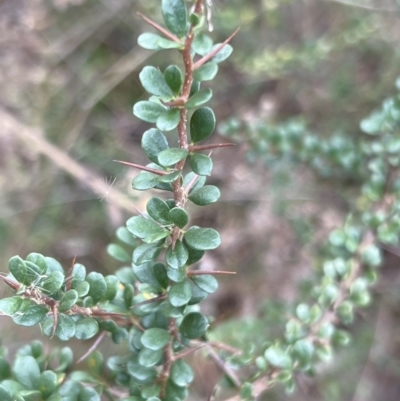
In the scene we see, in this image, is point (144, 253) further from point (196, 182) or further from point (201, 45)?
point (201, 45)

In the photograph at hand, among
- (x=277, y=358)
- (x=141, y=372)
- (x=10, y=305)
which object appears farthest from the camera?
(x=277, y=358)

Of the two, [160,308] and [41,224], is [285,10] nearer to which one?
[41,224]

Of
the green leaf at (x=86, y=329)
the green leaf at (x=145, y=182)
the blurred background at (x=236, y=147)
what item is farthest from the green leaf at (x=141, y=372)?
the blurred background at (x=236, y=147)

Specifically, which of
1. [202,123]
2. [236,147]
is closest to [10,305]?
[202,123]

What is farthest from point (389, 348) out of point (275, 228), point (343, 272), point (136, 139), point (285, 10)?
point (285, 10)

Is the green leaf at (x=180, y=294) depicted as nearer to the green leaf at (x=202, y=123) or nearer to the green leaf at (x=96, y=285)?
the green leaf at (x=96, y=285)

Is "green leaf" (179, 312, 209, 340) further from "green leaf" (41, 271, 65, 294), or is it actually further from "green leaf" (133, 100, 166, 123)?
"green leaf" (133, 100, 166, 123)

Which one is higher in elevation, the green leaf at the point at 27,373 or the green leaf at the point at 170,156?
the green leaf at the point at 170,156
